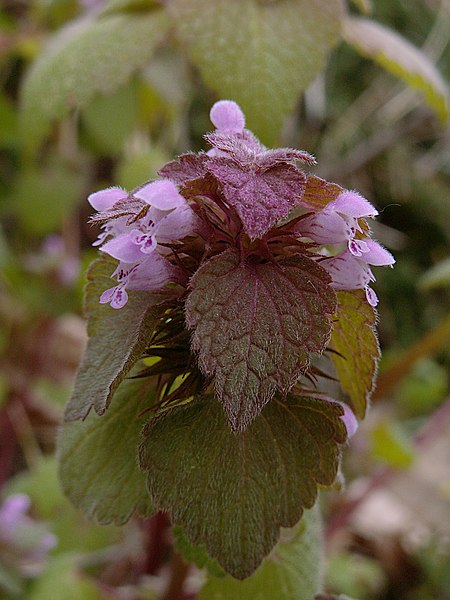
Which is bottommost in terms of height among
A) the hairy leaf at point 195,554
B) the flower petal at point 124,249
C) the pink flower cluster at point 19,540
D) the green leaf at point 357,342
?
the pink flower cluster at point 19,540

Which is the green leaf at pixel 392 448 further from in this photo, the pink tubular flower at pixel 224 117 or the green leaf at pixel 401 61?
the pink tubular flower at pixel 224 117

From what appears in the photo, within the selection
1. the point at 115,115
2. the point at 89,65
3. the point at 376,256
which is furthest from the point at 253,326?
the point at 115,115

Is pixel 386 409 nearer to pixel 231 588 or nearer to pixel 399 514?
pixel 399 514

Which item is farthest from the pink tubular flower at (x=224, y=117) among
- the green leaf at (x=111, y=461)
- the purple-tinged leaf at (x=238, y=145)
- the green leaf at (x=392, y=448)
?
the green leaf at (x=392, y=448)

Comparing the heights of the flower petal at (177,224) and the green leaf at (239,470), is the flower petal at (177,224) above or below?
above

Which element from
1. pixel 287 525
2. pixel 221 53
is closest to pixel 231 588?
pixel 287 525

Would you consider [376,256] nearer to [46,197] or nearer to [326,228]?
[326,228]
